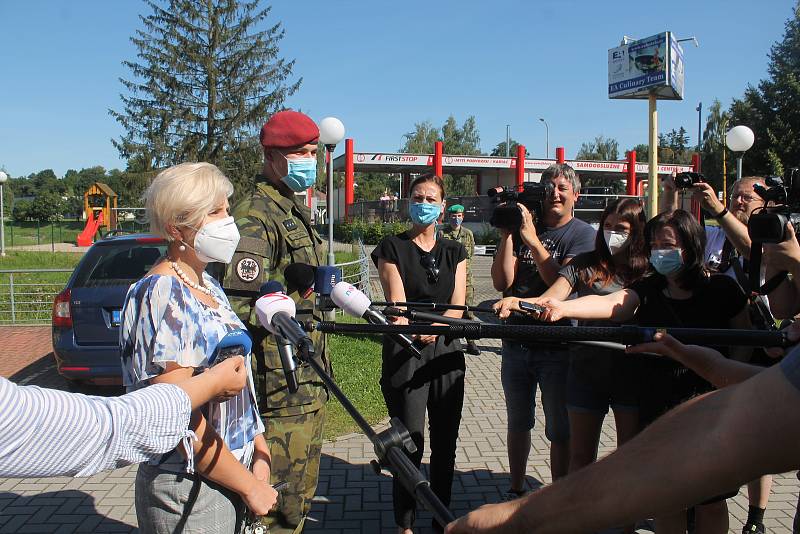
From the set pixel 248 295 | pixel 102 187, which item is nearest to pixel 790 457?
pixel 248 295

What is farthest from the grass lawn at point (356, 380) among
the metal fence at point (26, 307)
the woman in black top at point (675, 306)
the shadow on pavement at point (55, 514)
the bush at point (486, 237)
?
the bush at point (486, 237)

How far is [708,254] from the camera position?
4883 mm

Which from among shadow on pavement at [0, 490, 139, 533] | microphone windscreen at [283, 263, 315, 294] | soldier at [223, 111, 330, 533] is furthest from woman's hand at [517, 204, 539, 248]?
shadow on pavement at [0, 490, 139, 533]

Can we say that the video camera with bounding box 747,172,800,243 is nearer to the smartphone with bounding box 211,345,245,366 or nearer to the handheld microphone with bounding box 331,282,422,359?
the handheld microphone with bounding box 331,282,422,359

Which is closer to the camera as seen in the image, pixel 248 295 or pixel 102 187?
pixel 248 295

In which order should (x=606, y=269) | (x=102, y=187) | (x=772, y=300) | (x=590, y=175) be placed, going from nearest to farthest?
(x=772, y=300) < (x=606, y=269) < (x=102, y=187) < (x=590, y=175)

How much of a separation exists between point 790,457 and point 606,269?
2642 mm

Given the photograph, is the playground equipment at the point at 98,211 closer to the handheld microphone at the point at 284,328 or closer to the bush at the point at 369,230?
the bush at the point at 369,230

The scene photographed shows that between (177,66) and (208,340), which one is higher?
(177,66)

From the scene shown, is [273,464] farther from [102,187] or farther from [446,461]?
[102,187]

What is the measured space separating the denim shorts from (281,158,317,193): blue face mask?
5.45 ft

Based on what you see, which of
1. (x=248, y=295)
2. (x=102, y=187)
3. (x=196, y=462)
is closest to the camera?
(x=196, y=462)

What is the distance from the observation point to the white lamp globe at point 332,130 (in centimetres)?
1034

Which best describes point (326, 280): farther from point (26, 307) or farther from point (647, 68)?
point (647, 68)
